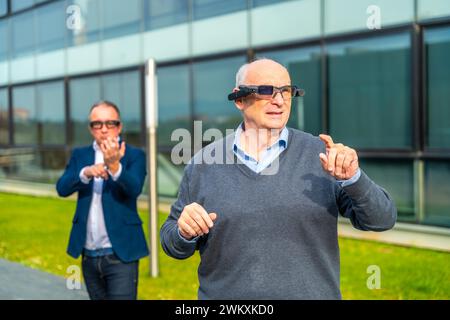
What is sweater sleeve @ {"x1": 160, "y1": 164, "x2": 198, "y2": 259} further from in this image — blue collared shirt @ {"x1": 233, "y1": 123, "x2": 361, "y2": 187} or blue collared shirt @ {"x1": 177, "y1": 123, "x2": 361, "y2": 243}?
blue collared shirt @ {"x1": 233, "y1": 123, "x2": 361, "y2": 187}

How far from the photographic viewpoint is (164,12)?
1423 centimetres

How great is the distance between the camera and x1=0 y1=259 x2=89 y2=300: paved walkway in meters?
6.61

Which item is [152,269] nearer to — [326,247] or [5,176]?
[326,247]

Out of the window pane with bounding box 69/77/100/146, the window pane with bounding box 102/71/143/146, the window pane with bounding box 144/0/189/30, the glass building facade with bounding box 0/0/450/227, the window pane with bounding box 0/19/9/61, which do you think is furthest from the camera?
the window pane with bounding box 0/19/9/61

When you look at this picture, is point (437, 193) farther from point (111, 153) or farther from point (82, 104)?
point (82, 104)

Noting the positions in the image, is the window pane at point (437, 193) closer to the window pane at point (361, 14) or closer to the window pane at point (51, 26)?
the window pane at point (361, 14)

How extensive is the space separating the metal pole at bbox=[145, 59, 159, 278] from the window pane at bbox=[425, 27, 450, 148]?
4.91 metres

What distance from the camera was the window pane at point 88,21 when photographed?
1634cm

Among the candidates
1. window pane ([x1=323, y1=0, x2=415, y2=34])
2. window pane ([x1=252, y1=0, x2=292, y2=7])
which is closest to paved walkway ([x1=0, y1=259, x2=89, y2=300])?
window pane ([x1=323, y1=0, x2=415, y2=34])

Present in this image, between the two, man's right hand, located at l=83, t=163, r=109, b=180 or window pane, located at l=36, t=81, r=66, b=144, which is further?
window pane, located at l=36, t=81, r=66, b=144

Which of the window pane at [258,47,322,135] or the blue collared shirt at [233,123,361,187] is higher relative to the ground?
the window pane at [258,47,322,135]

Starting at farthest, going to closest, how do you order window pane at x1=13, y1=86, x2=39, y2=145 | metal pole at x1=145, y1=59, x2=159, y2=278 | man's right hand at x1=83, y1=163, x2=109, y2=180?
window pane at x1=13, y1=86, x2=39, y2=145 → metal pole at x1=145, y1=59, x2=159, y2=278 → man's right hand at x1=83, y1=163, x2=109, y2=180

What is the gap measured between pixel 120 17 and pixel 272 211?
14.4 meters
